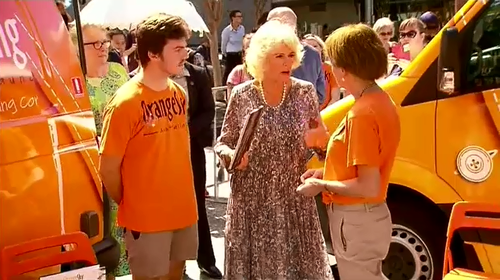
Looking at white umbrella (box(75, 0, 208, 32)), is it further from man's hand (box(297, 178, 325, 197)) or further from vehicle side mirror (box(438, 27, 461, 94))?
man's hand (box(297, 178, 325, 197))

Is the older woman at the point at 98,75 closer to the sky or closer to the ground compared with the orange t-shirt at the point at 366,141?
closer to the sky

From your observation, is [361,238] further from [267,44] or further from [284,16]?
[284,16]

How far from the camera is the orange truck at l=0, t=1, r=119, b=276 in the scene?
122 inches

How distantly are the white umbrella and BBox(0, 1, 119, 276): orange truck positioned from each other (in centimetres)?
650

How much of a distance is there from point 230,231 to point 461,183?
1.45 meters

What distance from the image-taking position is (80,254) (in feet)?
10.8

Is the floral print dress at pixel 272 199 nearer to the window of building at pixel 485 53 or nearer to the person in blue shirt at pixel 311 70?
the window of building at pixel 485 53

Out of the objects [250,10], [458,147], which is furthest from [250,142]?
[250,10]

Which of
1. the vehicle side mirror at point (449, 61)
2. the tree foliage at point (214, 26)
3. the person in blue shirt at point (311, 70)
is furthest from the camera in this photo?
the tree foliage at point (214, 26)

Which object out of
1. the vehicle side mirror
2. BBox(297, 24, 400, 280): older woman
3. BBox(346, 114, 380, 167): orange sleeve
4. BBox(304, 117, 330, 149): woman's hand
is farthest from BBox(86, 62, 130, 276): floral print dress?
the vehicle side mirror

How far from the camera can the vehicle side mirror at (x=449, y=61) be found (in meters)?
4.31

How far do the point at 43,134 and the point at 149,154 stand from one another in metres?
0.61

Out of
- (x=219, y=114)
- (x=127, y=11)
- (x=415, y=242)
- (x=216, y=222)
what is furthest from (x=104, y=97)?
(x=219, y=114)

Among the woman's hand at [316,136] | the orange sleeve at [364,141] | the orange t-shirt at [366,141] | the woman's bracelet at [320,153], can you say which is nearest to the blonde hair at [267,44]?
the woman's hand at [316,136]
